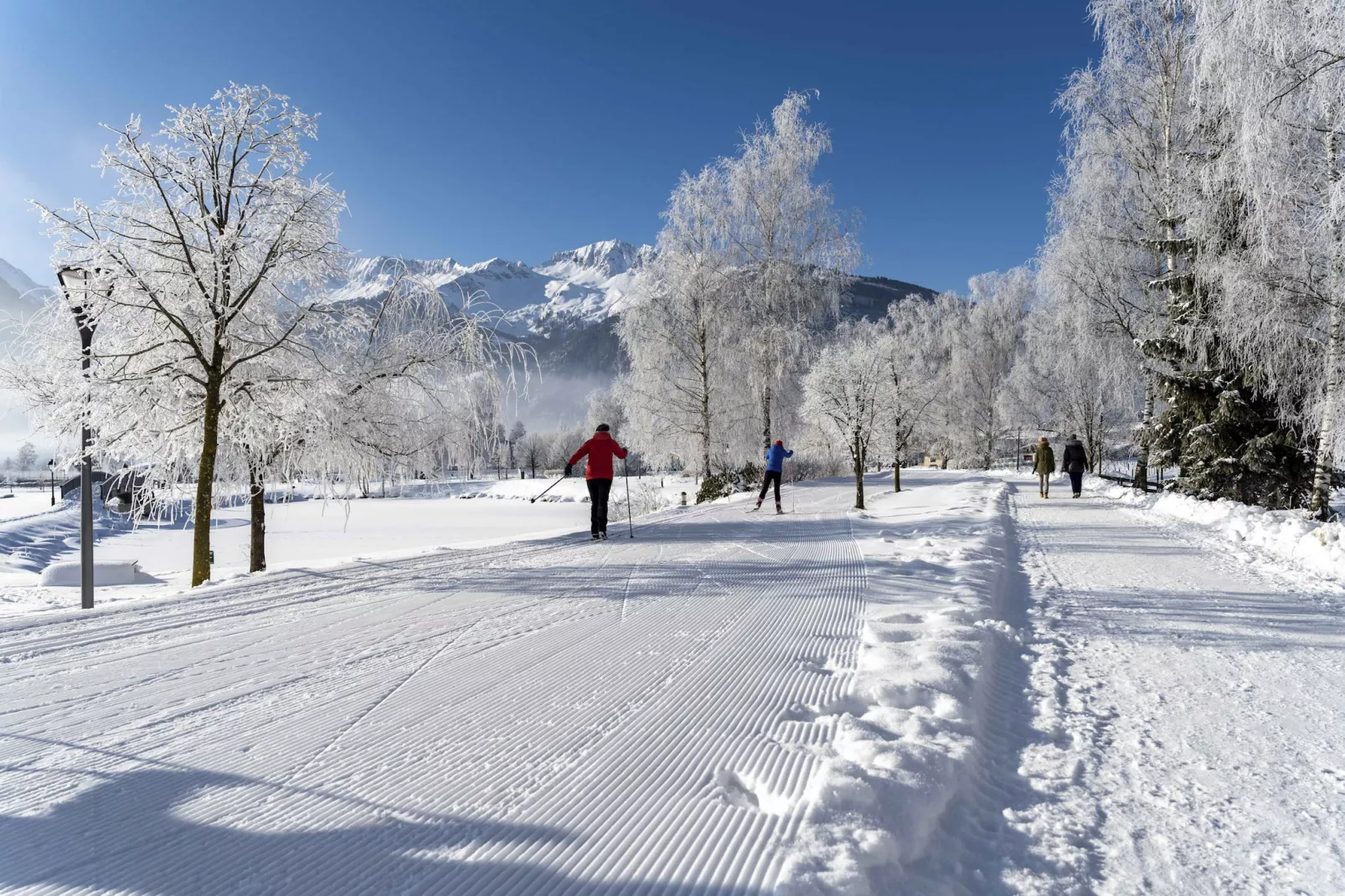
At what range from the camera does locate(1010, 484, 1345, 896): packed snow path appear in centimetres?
211

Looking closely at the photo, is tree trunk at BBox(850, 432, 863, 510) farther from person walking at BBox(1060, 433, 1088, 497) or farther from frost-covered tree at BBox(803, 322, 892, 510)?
person walking at BBox(1060, 433, 1088, 497)

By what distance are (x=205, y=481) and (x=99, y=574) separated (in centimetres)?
906

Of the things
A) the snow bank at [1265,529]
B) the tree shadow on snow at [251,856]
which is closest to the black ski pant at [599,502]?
the tree shadow on snow at [251,856]

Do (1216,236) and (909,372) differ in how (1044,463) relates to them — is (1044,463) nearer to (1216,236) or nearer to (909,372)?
(1216,236)

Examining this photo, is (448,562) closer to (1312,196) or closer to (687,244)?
(1312,196)

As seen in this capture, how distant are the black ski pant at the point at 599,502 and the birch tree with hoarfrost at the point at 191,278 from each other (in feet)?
13.9

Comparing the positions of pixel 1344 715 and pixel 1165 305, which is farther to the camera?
pixel 1165 305

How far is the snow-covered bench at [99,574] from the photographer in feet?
44.7

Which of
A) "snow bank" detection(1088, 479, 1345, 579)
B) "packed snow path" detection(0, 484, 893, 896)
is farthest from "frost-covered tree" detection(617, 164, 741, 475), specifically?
"packed snow path" detection(0, 484, 893, 896)

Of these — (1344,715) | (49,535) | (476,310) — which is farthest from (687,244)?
(49,535)

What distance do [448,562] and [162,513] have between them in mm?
5609

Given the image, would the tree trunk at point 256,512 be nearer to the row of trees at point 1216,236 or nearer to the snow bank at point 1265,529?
the snow bank at point 1265,529

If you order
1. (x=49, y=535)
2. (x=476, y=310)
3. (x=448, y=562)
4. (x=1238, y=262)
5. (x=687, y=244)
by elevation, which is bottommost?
(x=49, y=535)

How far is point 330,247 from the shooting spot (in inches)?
339
